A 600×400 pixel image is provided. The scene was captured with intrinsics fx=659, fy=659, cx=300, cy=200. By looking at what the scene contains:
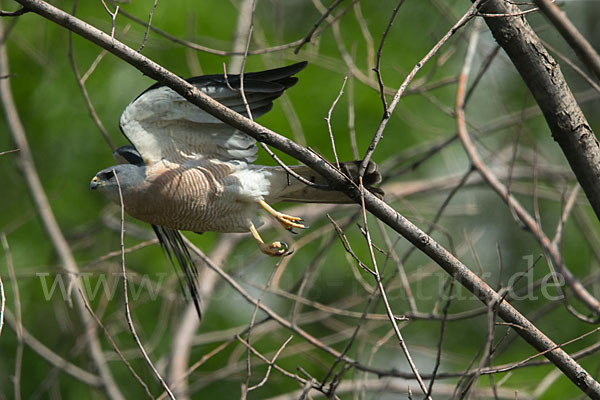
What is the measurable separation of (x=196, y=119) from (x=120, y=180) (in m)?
0.49

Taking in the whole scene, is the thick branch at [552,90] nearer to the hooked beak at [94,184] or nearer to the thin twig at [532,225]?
the thin twig at [532,225]

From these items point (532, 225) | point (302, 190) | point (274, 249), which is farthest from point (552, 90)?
point (274, 249)

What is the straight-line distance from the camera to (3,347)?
684cm

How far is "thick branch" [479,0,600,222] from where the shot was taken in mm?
2621

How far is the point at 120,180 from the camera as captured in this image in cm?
332

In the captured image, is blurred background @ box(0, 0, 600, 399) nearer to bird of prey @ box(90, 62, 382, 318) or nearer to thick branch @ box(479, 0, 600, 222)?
bird of prey @ box(90, 62, 382, 318)

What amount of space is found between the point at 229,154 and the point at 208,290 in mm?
2116

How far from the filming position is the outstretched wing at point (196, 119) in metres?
3.17

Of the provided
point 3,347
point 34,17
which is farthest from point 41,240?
point 34,17

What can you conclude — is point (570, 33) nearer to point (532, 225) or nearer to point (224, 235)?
point (532, 225)

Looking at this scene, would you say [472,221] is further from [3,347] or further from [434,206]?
[3,347]

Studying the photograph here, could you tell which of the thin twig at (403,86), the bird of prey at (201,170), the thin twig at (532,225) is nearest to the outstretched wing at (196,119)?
the bird of prey at (201,170)

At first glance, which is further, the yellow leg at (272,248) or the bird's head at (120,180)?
the yellow leg at (272,248)

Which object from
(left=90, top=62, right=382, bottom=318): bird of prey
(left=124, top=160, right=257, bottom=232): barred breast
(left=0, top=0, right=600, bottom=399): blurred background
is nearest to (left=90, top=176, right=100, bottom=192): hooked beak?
(left=90, top=62, right=382, bottom=318): bird of prey
